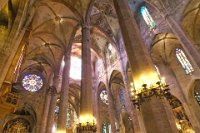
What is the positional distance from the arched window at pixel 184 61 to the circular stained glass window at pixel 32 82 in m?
13.9

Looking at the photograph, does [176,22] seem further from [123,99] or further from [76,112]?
[76,112]

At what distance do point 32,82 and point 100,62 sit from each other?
750 centimetres

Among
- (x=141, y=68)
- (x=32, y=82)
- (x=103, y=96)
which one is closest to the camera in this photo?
(x=141, y=68)

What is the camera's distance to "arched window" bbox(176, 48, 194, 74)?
1547 cm

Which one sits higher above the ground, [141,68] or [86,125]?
[141,68]

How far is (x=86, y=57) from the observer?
1095 cm

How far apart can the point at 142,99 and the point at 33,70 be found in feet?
56.1

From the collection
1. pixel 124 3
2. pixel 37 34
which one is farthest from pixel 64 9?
pixel 124 3

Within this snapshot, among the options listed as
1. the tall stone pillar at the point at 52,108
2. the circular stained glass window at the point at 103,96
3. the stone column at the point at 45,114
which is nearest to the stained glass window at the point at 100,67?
the circular stained glass window at the point at 103,96

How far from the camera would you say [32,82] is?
64.8 feet

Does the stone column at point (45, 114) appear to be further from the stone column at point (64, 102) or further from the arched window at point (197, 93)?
the arched window at point (197, 93)

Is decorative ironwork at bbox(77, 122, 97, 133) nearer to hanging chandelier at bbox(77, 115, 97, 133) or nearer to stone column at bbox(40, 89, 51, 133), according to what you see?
hanging chandelier at bbox(77, 115, 97, 133)

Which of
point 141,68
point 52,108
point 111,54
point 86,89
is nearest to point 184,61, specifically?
point 111,54

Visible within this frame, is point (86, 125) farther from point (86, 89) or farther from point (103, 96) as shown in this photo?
A: point (103, 96)
